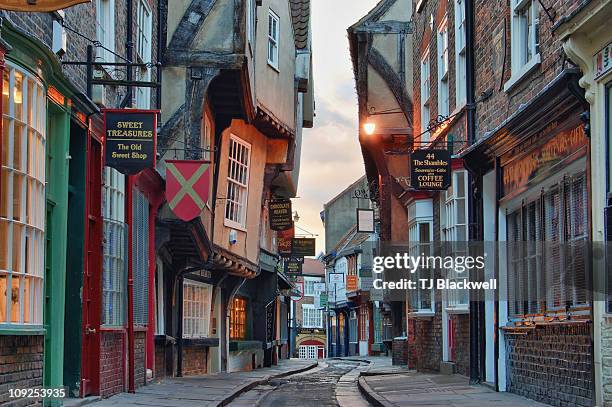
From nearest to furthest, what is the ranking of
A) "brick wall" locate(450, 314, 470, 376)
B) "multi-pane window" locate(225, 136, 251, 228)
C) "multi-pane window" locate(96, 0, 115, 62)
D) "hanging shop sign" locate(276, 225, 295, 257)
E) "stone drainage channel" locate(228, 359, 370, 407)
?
"multi-pane window" locate(96, 0, 115, 62) → "stone drainage channel" locate(228, 359, 370, 407) → "brick wall" locate(450, 314, 470, 376) → "multi-pane window" locate(225, 136, 251, 228) → "hanging shop sign" locate(276, 225, 295, 257)

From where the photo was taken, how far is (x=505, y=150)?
1546 centimetres

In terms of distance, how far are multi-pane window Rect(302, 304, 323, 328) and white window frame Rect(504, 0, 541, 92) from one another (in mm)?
84863

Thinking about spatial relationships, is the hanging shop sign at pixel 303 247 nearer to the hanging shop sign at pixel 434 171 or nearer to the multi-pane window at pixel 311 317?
the hanging shop sign at pixel 434 171

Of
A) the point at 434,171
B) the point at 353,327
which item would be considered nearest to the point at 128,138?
the point at 434,171

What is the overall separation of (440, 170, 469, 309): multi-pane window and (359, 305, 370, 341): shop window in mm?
42574

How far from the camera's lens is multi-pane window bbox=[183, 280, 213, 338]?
24.5m

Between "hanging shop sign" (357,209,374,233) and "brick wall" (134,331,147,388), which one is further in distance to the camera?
"hanging shop sign" (357,209,374,233)

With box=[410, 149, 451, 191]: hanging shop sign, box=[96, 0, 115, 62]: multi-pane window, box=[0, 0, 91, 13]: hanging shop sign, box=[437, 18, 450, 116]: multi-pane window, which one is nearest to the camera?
box=[0, 0, 91, 13]: hanging shop sign

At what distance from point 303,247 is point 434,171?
2574 centimetres

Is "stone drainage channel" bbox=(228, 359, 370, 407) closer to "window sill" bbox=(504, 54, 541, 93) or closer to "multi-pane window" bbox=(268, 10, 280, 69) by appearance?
"window sill" bbox=(504, 54, 541, 93)

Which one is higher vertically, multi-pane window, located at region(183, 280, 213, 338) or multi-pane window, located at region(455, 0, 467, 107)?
multi-pane window, located at region(455, 0, 467, 107)

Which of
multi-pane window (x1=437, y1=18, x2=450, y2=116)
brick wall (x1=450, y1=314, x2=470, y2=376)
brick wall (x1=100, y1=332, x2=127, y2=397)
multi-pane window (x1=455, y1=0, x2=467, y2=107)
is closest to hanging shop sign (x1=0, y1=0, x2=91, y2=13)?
brick wall (x1=100, y1=332, x2=127, y2=397)

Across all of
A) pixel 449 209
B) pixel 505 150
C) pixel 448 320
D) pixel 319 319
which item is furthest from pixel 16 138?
pixel 319 319

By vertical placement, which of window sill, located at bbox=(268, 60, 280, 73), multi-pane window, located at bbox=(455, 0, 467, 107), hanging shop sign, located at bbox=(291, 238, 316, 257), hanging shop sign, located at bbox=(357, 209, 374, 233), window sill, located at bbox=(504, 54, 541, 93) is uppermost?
window sill, located at bbox=(268, 60, 280, 73)
